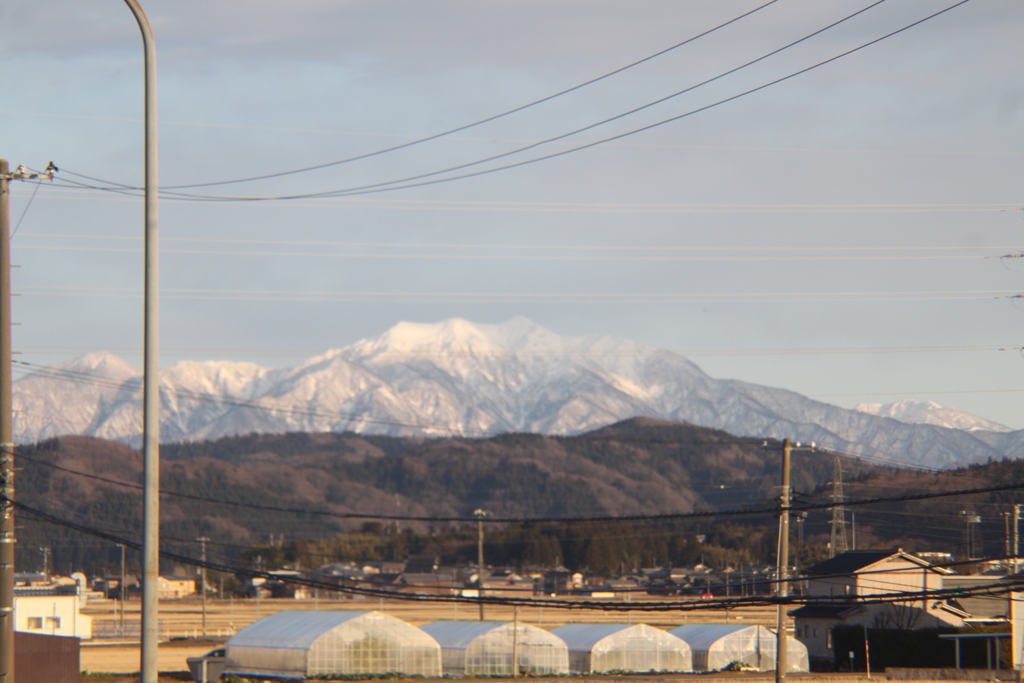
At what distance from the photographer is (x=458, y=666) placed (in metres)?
58.0

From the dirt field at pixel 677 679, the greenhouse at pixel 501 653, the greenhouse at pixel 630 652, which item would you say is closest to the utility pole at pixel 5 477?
the dirt field at pixel 677 679

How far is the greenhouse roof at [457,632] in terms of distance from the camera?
2328 inches

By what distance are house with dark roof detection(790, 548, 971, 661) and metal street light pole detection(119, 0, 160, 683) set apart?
172ft

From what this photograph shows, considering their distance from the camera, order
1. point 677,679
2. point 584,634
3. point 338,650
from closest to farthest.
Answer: point 677,679 → point 338,650 → point 584,634

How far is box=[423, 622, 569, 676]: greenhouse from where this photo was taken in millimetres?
58062

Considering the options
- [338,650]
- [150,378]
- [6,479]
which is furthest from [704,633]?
[150,378]

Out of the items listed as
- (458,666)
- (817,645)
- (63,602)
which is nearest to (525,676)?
(458,666)

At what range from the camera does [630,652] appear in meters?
62.0

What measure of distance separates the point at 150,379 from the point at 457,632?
48986mm

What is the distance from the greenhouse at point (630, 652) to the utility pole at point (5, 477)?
43.8m

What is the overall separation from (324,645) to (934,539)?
385ft

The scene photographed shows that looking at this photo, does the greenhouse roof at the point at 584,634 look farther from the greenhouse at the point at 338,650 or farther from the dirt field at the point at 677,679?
the greenhouse at the point at 338,650

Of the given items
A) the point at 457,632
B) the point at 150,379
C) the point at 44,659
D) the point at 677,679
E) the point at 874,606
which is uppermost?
the point at 150,379

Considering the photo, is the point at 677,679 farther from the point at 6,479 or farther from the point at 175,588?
the point at 175,588
